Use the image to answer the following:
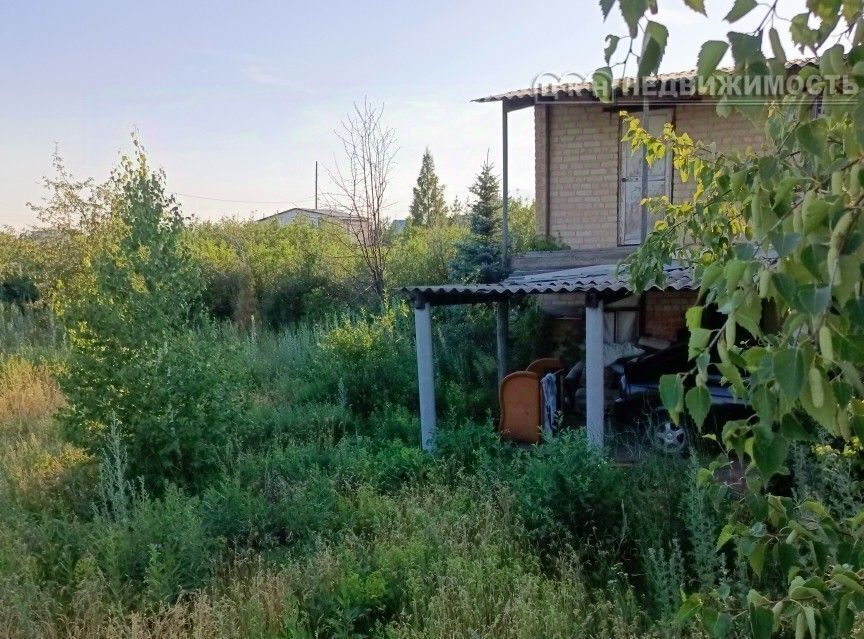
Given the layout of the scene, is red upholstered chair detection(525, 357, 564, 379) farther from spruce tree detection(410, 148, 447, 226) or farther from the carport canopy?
spruce tree detection(410, 148, 447, 226)

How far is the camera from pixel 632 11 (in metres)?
0.88

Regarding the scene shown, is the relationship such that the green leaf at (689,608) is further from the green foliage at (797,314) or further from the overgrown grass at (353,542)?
the overgrown grass at (353,542)

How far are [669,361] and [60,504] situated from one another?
651 centimetres

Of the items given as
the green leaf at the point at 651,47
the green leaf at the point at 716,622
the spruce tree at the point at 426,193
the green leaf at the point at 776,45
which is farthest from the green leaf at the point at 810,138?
the spruce tree at the point at 426,193

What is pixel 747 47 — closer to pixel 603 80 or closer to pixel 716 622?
pixel 603 80

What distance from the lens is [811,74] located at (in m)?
1.14

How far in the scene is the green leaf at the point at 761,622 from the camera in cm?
108

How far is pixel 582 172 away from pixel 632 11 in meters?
10.3

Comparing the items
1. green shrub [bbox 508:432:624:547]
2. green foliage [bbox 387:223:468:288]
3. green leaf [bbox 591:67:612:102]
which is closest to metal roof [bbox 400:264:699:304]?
green shrub [bbox 508:432:624:547]

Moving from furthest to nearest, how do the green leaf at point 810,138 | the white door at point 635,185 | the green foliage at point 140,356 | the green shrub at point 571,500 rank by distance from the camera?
the white door at point 635,185 < the green foliage at point 140,356 < the green shrub at point 571,500 < the green leaf at point 810,138

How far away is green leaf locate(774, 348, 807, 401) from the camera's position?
2.57ft

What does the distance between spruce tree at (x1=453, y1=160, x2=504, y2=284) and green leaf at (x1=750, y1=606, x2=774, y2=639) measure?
10002 millimetres

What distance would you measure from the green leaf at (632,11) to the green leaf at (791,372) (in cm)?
48

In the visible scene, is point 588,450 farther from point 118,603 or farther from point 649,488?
point 118,603
